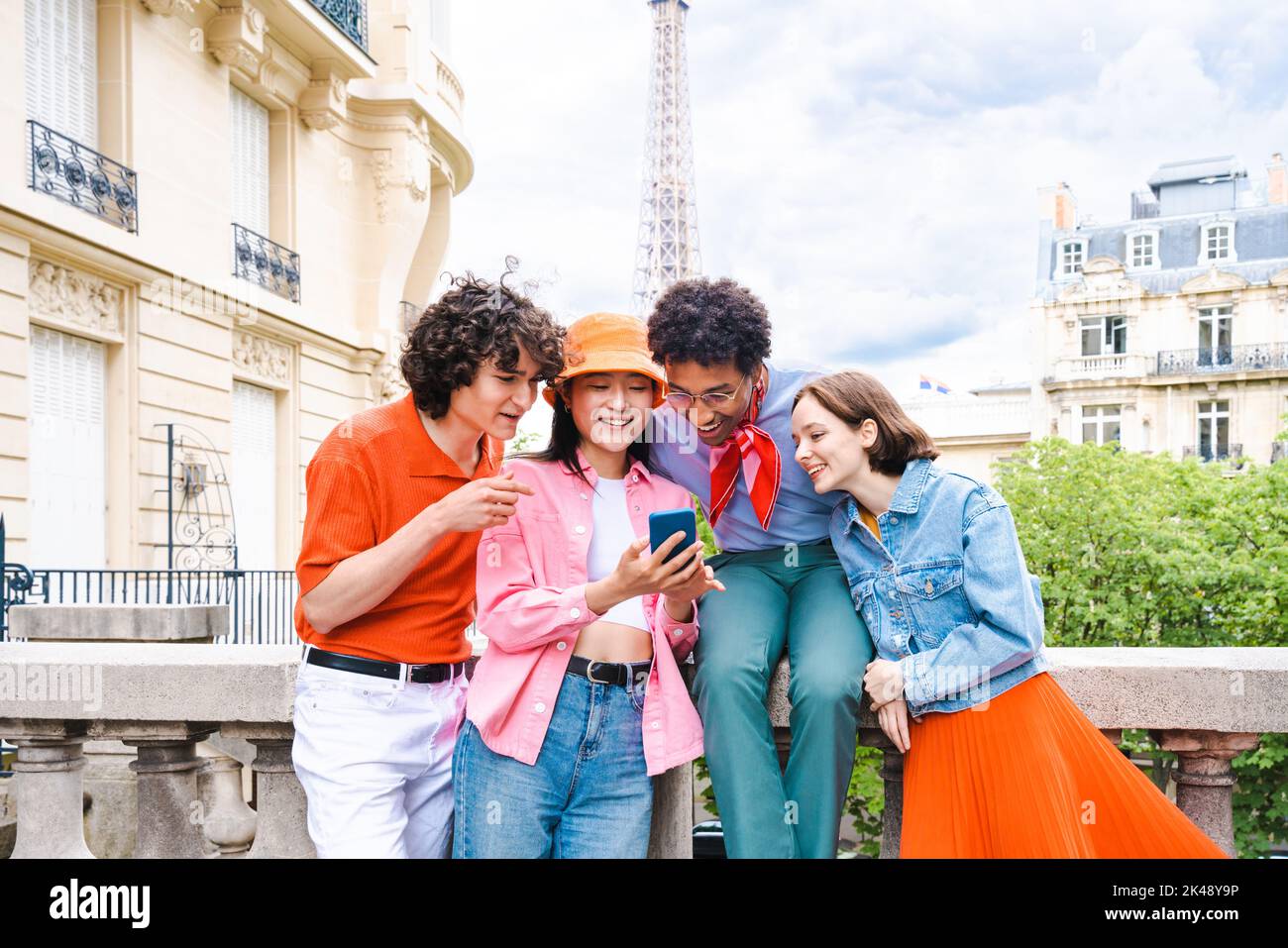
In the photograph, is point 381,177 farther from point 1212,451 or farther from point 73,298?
point 1212,451

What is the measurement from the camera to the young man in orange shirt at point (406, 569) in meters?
2.56

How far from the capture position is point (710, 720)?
2621mm

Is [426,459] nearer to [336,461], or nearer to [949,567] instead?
[336,461]

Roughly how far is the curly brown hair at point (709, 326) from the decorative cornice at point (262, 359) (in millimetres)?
13283

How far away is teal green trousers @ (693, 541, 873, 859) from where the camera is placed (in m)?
2.53

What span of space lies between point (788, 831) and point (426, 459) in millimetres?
1340

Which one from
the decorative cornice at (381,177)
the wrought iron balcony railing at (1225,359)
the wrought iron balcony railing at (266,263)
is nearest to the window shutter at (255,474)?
the wrought iron balcony railing at (266,263)

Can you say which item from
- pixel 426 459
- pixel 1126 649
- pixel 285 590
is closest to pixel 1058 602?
pixel 285 590

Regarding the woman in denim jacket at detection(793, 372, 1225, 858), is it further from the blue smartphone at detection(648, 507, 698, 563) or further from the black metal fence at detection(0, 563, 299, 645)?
the black metal fence at detection(0, 563, 299, 645)

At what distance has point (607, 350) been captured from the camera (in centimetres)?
284

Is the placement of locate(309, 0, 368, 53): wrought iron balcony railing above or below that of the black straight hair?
above

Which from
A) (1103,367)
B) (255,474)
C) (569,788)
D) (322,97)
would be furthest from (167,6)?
(1103,367)

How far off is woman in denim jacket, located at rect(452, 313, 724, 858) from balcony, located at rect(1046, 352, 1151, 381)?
39548 mm

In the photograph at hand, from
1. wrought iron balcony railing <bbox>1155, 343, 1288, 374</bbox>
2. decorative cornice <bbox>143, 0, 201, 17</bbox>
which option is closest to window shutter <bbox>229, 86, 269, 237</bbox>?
decorative cornice <bbox>143, 0, 201, 17</bbox>
